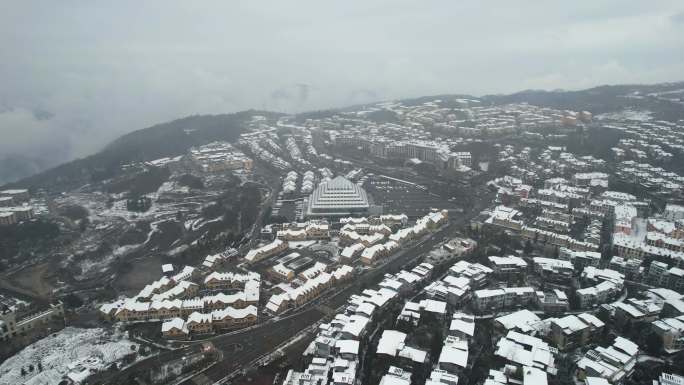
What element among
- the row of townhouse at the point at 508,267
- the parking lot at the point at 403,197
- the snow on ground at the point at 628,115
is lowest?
the row of townhouse at the point at 508,267

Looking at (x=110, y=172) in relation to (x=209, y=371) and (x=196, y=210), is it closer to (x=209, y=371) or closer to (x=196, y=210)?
(x=196, y=210)

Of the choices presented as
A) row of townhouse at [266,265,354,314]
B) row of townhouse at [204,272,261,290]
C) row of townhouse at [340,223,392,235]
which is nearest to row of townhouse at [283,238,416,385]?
row of townhouse at [266,265,354,314]

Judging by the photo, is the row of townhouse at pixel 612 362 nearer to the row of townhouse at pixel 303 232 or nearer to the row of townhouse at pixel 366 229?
the row of townhouse at pixel 366 229

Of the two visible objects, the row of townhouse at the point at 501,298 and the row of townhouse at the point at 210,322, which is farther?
the row of townhouse at the point at 501,298

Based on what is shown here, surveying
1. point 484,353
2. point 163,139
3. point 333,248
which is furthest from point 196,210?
point 163,139

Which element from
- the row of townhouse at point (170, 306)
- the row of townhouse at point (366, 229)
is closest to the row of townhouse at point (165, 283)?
the row of townhouse at point (170, 306)

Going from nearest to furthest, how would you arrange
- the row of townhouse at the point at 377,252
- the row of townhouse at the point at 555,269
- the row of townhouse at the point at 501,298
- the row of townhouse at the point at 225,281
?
1. the row of townhouse at the point at 501,298
2. the row of townhouse at the point at 555,269
3. the row of townhouse at the point at 225,281
4. the row of townhouse at the point at 377,252

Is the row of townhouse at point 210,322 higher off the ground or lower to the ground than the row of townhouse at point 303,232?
lower
